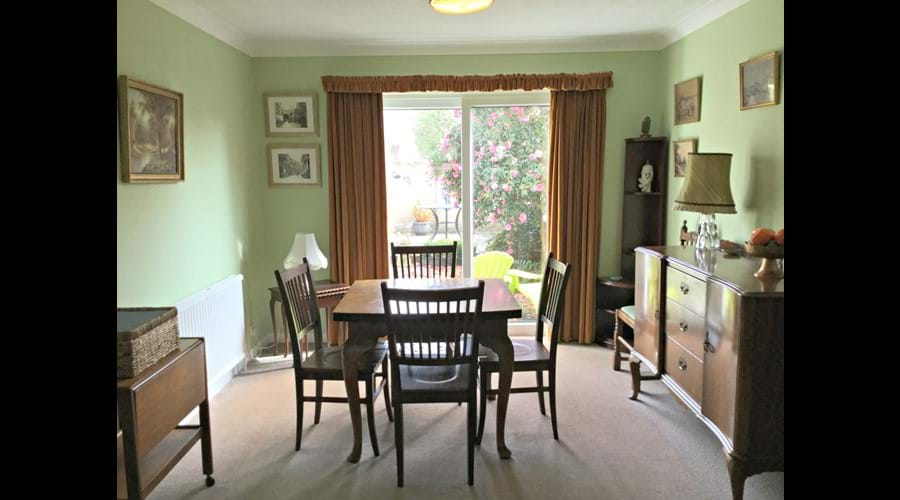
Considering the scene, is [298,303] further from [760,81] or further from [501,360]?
[760,81]

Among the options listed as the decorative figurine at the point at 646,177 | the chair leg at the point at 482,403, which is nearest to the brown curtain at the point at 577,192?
the decorative figurine at the point at 646,177

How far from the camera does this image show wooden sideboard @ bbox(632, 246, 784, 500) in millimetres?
2031

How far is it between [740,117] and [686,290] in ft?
3.75

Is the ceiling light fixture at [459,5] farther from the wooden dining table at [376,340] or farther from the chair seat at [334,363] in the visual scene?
the chair seat at [334,363]

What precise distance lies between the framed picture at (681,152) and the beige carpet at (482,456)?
1.55 meters

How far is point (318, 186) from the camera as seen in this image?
429cm

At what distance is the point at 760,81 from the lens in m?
2.83

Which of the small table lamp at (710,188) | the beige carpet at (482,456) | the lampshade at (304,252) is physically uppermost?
the small table lamp at (710,188)

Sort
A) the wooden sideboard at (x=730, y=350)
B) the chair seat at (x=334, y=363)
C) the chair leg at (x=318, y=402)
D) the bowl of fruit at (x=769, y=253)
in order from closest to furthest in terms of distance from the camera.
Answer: the wooden sideboard at (x=730, y=350) → the bowl of fruit at (x=769, y=253) → the chair seat at (x=334, y=363) → the chair leg at (x=318, y=402)

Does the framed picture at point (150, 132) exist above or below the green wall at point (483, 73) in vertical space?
below

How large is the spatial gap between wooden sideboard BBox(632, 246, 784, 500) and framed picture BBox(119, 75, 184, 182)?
2597 mm

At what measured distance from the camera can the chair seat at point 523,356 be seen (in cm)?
275
